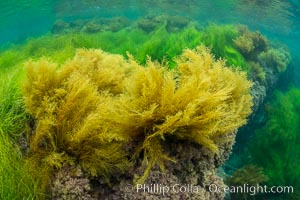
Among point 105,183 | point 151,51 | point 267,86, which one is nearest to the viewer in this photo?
point 105,183

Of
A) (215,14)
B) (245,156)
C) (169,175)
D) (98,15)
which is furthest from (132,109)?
(98,15)

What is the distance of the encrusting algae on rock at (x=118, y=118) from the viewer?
10.7 ft

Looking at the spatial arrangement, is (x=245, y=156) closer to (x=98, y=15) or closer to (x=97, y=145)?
(x=97, y=145)

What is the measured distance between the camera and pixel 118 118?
335cm

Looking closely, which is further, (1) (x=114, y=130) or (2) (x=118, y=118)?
(1) (x=114, y=130)

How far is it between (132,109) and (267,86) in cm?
989

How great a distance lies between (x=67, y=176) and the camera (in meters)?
3.33

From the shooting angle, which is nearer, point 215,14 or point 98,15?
point 215,14

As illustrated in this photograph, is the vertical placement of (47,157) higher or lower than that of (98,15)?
higher

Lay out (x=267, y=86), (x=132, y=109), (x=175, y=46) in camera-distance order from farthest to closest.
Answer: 1. (x=267, y=86)
2. (x=175, y=46)
3. (x=132, y=109)

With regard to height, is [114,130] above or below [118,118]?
below

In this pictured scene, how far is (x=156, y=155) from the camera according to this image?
335cm

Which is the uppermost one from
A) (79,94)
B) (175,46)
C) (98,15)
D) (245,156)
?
(79,94)

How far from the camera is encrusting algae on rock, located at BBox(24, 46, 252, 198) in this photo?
325cm
